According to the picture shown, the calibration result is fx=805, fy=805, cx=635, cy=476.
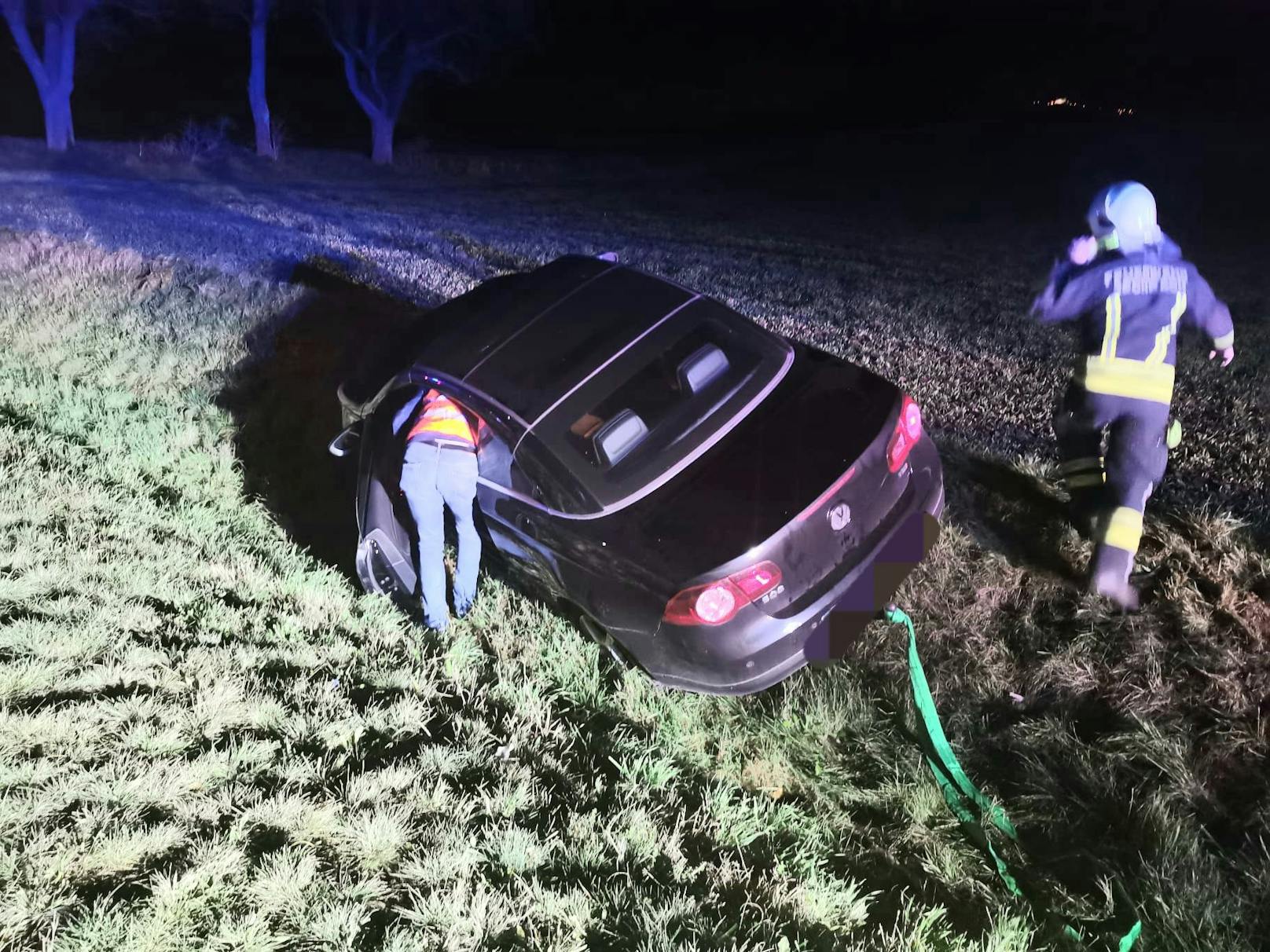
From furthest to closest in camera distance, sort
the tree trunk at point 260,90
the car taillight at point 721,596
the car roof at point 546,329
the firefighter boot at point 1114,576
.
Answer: the tree trunk at point 260,90, the car roof at point 546,329, the firefighter boot at point 1114,576, the car taillight at point 721,596

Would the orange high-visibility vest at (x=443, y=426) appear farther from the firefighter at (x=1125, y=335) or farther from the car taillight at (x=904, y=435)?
the firefighter at (x=1125, y=335)

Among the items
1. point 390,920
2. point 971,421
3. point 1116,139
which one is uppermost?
point 1116,139

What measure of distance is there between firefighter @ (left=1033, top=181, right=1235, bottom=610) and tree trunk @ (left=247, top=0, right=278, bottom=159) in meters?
29.1

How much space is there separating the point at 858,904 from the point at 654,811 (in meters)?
0.75

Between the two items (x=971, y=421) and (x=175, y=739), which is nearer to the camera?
(x=175, y=739)

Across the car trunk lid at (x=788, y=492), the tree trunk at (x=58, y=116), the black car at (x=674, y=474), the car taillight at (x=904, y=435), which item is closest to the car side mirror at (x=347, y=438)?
the black car at (x=674, y=474)

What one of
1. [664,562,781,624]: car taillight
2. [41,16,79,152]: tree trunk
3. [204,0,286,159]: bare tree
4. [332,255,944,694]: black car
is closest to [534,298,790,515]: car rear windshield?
[332,255,944,694]: black car

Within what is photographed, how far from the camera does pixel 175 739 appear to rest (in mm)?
3168

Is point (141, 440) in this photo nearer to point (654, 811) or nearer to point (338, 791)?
point (338, 791)

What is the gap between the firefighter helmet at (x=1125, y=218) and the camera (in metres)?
3.21

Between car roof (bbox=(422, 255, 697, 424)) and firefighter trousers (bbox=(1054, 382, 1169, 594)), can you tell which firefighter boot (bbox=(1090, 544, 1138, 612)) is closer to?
firefighter trousers (bbox=(1054, 382, 1169, 594))

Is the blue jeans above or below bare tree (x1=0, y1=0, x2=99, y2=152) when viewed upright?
below

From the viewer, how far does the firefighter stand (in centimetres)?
324

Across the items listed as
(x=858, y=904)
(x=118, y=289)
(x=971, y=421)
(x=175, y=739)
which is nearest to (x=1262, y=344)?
(x=971, y=421)
